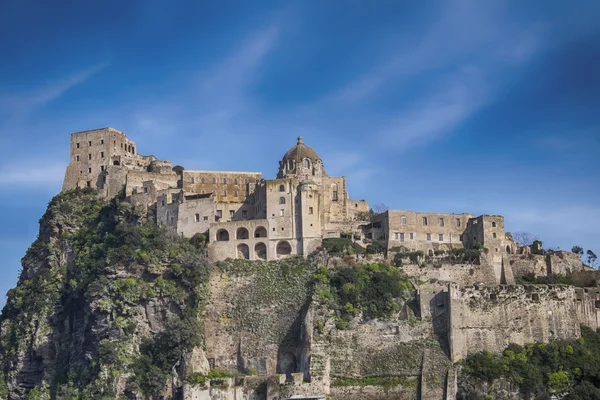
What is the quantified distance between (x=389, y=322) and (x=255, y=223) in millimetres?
13888

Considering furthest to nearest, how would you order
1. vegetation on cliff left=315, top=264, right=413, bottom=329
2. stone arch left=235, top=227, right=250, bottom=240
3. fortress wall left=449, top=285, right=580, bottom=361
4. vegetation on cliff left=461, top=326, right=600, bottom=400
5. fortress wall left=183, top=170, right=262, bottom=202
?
fortress wall left=183, top=170, right=262, bottom=202 → stone arch left=235, top=227, right=250, bottom=240 → vegetation on cliff left=315, top=264, right=413, bottom=329 → fortress wall left=449, top=285, right=580, bottom=361 → vegetation on cliff left=461, top=326, right=600, bottom=400

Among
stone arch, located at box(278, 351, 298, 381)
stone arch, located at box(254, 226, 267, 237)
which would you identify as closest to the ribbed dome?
stone arch, located at box(254, 226, 267, 237)

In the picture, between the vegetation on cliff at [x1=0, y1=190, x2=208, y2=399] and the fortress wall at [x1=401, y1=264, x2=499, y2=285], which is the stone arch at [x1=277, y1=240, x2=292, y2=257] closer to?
the vegetation on cliff at [x1=0, y1=190, x2=208, y2=399]

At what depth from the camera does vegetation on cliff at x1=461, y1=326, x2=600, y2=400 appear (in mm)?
69375

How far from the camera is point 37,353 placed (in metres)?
81.5

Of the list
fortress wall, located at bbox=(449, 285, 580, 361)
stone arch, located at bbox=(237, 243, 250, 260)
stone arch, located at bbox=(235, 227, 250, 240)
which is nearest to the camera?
fortress wall, located at bbox=(449, 285, 580, 361)

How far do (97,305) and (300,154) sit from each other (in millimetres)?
20076

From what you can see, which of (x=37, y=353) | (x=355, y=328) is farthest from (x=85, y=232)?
(x=355, y=328)

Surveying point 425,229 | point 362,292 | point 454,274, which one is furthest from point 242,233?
point 454,274

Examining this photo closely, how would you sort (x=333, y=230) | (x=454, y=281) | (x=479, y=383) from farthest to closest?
(x=333, y=230)
(x=454, y=281)
(x=479, y=383)

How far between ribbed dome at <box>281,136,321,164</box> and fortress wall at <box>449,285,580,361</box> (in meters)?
18.8

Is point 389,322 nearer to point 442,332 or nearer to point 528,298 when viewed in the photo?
point 442,332

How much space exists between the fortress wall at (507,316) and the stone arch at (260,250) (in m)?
14.8

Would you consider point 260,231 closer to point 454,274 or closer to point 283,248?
point 283,248
